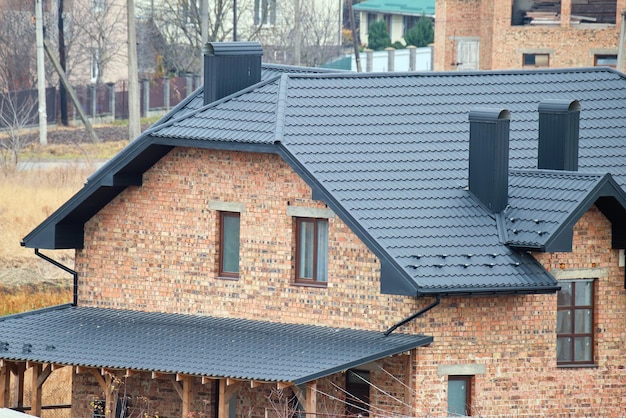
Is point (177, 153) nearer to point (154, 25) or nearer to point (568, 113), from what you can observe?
point (568, 113)

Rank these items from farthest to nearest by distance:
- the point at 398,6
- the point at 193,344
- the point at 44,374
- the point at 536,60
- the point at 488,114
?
1. the point at 398,6
2. the point at 536,60
3. the point at 44,374
4. the point at 488,114
5. the point at 193,344

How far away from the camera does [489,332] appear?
2275cm

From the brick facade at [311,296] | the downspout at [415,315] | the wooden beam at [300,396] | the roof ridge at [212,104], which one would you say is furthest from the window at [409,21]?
the wooden beam at [300,396]

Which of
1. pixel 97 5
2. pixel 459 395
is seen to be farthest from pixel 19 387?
pixel 97 5

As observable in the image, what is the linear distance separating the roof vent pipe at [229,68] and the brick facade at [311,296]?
1.30 metres

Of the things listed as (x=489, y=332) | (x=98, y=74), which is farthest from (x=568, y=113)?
(x=98, y=74)

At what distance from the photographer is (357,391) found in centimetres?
2359

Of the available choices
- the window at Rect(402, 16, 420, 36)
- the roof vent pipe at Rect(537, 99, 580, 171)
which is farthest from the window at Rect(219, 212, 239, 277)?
the window at Rect(402, 16, 420, 36)

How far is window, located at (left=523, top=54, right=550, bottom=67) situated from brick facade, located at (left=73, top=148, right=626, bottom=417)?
118ft

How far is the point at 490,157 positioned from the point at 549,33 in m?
36.2

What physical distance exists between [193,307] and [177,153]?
2401mm

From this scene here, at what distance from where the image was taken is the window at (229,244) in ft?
79.8

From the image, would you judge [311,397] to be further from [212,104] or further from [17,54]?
[17,54]

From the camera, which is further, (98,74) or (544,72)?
(98,74)
